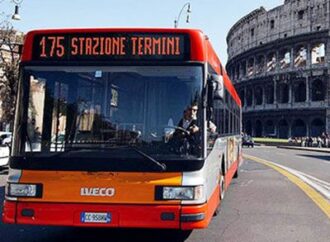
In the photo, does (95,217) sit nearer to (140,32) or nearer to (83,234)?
(83,234)

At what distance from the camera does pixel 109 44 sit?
18.4ft

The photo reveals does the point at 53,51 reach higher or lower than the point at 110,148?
higher

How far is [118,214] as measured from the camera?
5289mm

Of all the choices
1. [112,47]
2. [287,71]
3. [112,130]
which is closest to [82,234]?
[112,130]

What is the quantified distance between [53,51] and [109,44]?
686mm

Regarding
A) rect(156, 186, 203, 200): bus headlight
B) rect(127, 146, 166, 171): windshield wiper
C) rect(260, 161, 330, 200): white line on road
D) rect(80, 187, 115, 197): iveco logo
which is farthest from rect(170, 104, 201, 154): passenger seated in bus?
rect(260, 161, 330, 200): white line on road

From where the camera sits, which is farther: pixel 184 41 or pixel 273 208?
pixel 273 208

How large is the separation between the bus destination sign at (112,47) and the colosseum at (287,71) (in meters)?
59.8

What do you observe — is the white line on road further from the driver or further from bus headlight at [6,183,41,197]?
bus headlight at [6,183,41,197]

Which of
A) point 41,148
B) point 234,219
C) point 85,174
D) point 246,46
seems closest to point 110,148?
point 85,174

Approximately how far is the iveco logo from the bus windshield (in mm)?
415

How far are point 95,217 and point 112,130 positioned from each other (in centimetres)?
102

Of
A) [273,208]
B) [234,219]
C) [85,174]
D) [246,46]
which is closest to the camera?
[85,174]

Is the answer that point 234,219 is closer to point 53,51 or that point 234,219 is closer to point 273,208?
point 273,208
